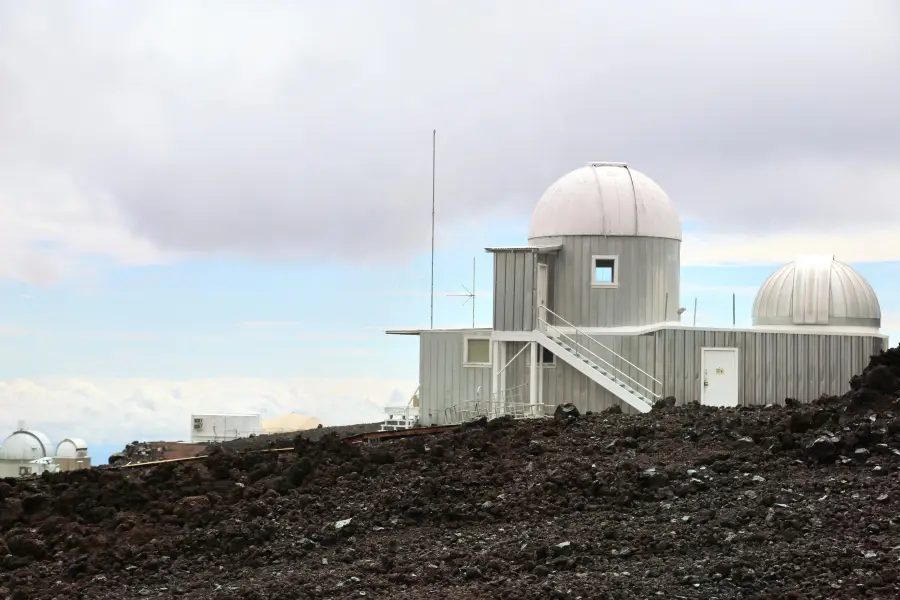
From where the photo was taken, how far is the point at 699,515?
13859 mm

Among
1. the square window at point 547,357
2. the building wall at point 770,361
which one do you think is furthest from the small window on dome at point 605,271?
the building wall at point 770,361

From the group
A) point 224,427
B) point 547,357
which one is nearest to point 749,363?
point 547,357

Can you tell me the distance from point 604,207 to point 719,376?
5.27 m

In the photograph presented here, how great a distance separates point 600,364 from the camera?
29141mm

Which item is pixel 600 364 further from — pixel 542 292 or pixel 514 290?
pixel 514 290

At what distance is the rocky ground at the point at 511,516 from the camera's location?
12438 mm

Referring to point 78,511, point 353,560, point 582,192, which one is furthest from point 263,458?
point 582,192

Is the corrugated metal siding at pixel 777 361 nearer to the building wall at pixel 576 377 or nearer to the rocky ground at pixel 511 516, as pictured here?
the building wall at pixel 576 377

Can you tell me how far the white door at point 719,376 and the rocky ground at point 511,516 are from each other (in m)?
7.57

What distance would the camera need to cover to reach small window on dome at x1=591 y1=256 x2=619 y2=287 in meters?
30.3

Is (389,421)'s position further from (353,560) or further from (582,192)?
(353,560)

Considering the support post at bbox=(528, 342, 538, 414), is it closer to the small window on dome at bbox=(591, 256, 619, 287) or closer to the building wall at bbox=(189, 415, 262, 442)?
the small window on dome at bbox=(591, 256, 619, 287)

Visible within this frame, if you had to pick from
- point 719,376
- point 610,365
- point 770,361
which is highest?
point 770,361

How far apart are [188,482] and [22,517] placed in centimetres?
239
